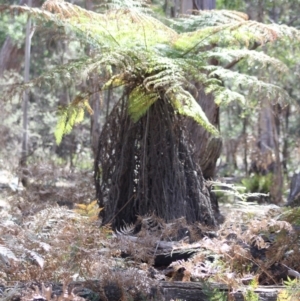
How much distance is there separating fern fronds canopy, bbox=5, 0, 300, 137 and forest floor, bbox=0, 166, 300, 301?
1.28 meters

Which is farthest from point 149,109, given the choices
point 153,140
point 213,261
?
point 213,261

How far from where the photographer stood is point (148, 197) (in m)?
6.17

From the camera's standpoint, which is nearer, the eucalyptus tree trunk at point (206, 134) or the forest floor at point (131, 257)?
the forest floor at point (131, 257)

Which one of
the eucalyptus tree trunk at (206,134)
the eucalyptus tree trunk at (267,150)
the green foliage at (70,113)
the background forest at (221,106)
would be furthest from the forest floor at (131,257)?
the eucalyptus tree trunk at (267,150)

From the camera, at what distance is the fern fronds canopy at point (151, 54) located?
5.88 m

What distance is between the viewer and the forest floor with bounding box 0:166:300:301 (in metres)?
3.64

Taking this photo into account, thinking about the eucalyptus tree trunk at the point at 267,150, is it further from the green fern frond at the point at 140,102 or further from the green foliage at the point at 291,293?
the green foliage at the point at 291,293

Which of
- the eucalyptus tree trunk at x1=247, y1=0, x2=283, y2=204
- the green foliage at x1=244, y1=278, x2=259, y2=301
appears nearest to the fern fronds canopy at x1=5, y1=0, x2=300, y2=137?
the green foliage at x1=244, y1=278, x2=259, y2=301

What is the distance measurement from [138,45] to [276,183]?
770 cm

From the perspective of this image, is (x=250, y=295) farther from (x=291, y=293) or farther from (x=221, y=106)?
(x=221, y=106)

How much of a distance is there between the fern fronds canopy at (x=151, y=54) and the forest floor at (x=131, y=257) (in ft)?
4.19

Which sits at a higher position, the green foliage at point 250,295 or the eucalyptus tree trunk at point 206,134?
the eucalyptus tree trunk at point 206,134

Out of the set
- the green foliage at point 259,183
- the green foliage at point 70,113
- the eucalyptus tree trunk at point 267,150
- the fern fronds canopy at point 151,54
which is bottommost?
the green foliage at point 259,183

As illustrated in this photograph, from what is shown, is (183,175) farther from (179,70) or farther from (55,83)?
(55,83)
